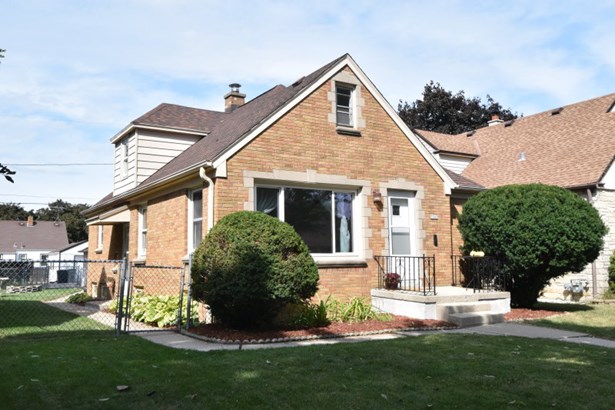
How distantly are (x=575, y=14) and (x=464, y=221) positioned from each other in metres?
6.16

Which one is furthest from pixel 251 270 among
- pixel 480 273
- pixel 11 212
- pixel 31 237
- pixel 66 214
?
pixel 11 212

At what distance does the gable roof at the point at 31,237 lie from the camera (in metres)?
56.5

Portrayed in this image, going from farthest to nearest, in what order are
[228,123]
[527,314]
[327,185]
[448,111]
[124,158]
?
[448,111] < [124,158] < [228,123] < [327,185] < [527,314]

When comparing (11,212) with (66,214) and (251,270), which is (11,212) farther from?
(251,270)

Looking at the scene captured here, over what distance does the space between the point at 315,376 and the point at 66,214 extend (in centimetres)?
7742

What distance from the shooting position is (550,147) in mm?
21797

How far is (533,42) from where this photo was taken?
12328mm

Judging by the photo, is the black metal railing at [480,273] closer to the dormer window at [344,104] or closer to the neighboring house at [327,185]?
the neighboring house at [327,185]

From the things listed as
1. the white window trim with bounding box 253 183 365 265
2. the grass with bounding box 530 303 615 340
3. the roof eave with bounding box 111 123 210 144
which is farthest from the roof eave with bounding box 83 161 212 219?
the grass with bounding box 530 303 615 340

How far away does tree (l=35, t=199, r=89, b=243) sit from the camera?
73688 mm

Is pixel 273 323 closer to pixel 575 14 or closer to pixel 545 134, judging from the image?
pixel 575 14

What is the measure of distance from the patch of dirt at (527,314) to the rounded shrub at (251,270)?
5.42 meters

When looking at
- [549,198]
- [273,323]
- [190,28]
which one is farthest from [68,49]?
[549,198]

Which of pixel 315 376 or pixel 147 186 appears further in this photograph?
pixel 147 186
